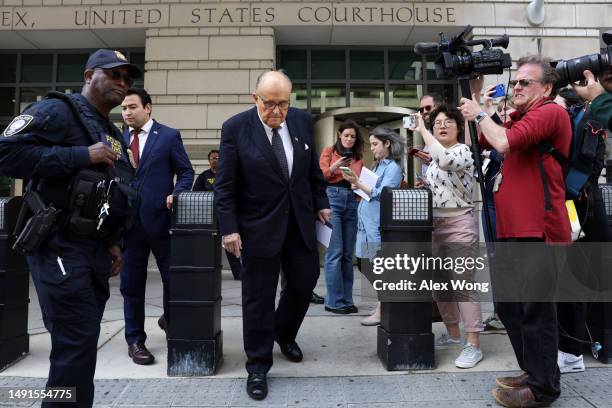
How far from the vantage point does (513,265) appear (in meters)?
2.86

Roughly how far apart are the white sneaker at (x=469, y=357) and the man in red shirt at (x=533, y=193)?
A: 585 mm

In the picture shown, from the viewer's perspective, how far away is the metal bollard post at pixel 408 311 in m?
3.44

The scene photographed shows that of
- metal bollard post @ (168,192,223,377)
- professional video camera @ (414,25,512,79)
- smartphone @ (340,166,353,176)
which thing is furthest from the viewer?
smartphone @ (340,166,353,176)

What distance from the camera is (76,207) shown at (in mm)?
2131

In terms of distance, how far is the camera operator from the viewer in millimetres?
2419

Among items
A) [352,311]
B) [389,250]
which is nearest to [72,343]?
[389,250]

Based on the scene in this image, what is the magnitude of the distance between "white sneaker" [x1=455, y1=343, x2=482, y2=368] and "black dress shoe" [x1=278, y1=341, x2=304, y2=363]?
1.21 metres

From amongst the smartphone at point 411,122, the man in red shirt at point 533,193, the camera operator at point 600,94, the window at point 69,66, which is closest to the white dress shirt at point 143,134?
the smartphone at point 411,122

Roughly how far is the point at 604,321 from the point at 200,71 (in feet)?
25.9

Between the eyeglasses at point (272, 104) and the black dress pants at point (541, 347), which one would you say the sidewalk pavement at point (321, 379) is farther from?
the eyeglasses at point (272, 104)

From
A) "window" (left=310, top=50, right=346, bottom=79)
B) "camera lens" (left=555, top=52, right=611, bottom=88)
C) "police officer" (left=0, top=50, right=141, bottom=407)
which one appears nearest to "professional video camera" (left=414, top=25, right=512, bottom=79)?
"camera lens" (left=555, top=52, right=611, bottom=88)

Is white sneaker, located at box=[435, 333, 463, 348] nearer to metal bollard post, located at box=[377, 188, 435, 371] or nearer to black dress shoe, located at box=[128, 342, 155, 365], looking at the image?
metal bollard post, located at box=[377, 188, 435, 371]

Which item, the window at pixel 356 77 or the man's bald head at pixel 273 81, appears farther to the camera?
the window at pixel 356 77

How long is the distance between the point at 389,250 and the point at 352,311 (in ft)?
6.36
